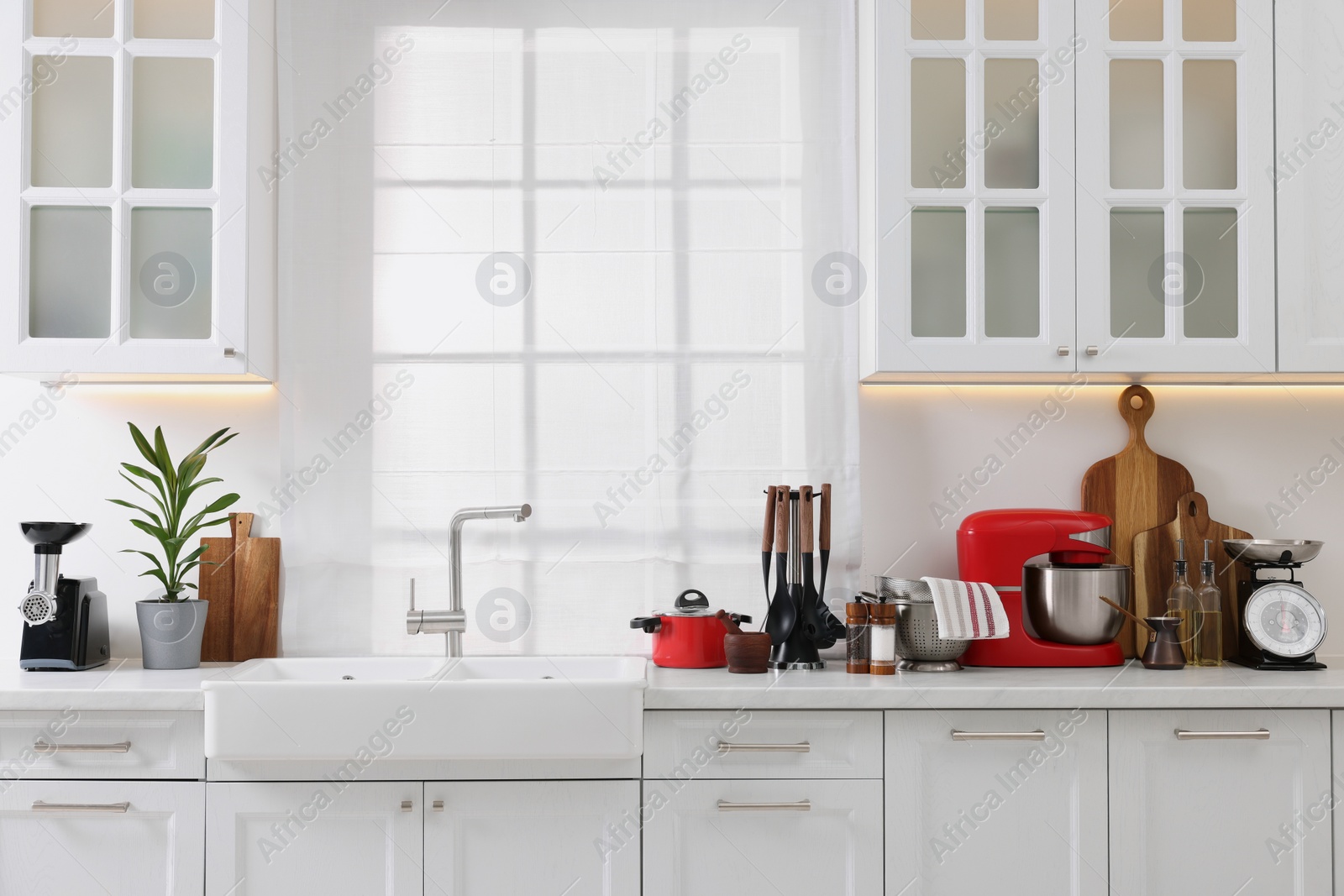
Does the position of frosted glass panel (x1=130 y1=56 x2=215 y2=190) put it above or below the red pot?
above

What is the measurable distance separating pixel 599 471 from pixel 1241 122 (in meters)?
1.72

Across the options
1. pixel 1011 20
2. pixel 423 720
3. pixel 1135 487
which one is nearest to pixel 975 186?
pixel 1011 20

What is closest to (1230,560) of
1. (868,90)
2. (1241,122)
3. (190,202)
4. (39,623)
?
(1241,122)

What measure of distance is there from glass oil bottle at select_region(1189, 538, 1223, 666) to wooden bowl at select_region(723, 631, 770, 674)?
1053 millimetres

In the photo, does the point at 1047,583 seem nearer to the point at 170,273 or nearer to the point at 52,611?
the point at 170,273

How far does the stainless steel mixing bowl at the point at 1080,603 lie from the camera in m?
2.11

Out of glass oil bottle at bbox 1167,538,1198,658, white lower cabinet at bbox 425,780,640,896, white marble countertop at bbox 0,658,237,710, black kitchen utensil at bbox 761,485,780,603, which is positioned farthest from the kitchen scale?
white marble countertop at bbox 0,658,237,710

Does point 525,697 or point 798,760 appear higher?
point 525,697

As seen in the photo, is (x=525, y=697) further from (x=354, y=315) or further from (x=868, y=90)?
(x=868, y=90)

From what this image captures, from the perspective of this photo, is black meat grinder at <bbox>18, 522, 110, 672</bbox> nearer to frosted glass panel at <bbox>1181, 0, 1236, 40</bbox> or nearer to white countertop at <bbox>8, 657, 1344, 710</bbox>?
white countertop at <bbox>8, 657, 1344, 710</bbox>

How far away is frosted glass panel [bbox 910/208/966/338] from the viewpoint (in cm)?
213

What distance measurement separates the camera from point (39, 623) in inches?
81.2

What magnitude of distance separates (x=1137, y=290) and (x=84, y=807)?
2.51 metres

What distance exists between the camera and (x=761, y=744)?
183cm
